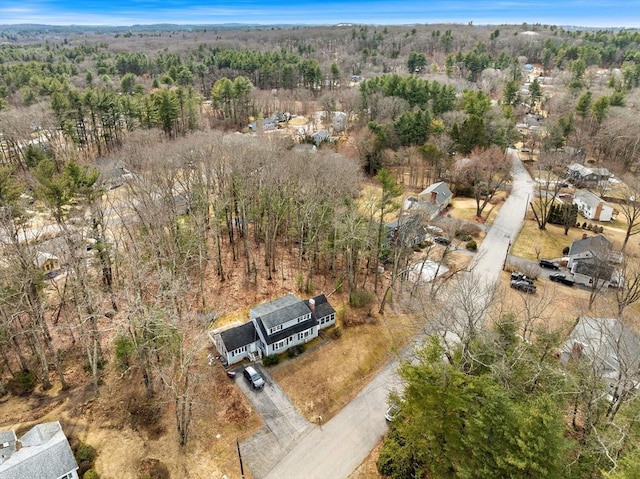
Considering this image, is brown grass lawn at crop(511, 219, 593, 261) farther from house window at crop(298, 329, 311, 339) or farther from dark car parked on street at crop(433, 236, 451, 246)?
house window at crop(298, 329, 311, 339)

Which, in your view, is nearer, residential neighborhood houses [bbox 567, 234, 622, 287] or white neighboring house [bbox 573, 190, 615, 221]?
residential neighborhood houses [bbox 567, 234, 622, 287]

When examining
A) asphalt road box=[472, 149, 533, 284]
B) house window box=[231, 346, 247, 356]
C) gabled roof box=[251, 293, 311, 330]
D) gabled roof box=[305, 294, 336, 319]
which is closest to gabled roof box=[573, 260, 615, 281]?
asphalt road box=[472, 149, 533, 284]

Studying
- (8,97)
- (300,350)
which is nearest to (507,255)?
(300,350)

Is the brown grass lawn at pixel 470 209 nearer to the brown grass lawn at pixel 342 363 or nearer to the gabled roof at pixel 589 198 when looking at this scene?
the gabled roof at pixel 589 198

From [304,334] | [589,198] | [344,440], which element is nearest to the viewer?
[344,440]

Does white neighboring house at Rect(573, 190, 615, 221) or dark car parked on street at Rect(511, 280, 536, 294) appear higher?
white neighboring house at Rect(573, 190, 615, 221)

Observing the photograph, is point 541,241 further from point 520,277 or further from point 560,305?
point 560,305

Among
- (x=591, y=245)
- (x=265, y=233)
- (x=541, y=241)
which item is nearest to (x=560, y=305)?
(x=591, y=245)
